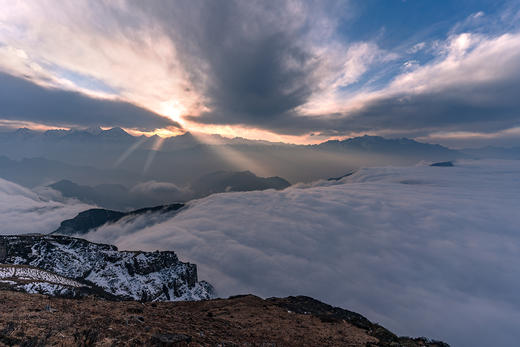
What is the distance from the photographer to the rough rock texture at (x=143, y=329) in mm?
10328

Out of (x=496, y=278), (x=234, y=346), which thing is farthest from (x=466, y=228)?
(x=234, y=346)

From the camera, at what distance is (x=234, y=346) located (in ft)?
44.2

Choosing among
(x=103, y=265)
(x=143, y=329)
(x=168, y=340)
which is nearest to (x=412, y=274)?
(x=168, y=340)

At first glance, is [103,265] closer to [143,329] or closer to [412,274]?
[143,329]

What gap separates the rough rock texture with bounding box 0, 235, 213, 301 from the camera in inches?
2938

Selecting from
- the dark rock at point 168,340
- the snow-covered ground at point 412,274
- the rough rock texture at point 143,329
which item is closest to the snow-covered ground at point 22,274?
the rough rock texture at point 143,329

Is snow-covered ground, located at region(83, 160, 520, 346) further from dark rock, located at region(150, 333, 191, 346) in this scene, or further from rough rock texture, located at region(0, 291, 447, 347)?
dark rock, located at region(150, 333, 191, 346)

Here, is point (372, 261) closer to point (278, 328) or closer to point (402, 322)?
point (402, 322)

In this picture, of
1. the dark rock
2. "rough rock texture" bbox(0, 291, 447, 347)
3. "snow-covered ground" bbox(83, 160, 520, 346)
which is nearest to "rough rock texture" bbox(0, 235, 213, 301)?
"rough rock texture" bbox(0, 291, 447, 347)

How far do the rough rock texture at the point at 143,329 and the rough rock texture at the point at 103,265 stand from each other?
6654 cm

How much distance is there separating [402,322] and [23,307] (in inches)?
5629

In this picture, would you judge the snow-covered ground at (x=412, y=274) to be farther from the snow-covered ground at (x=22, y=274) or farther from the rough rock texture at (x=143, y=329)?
the snow-covered ground at (x=22, y=274)

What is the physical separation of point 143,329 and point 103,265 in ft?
338

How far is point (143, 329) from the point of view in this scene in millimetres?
12820
